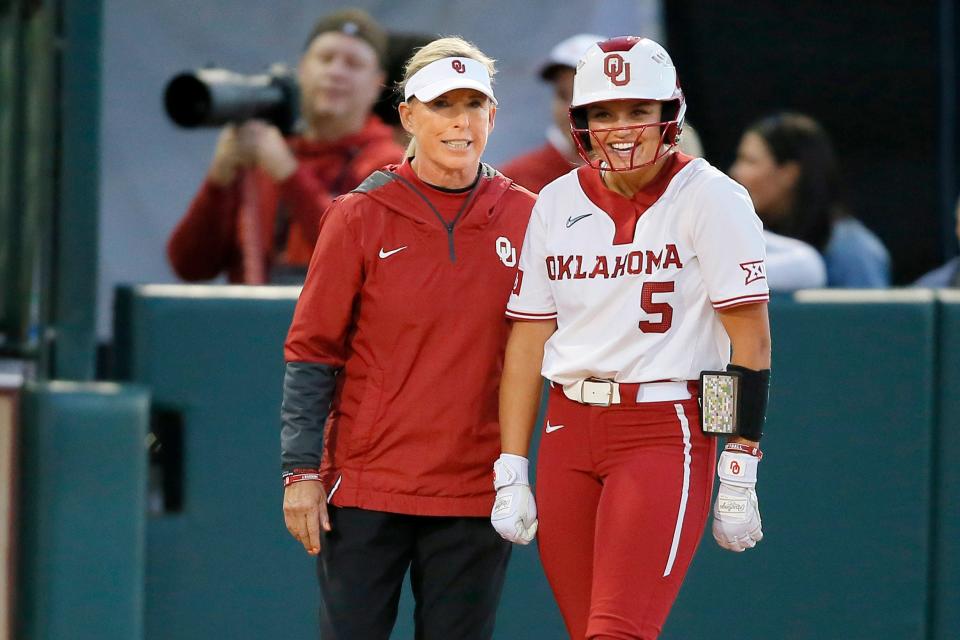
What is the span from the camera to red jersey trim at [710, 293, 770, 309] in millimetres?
3617

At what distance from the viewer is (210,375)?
475 centimetres

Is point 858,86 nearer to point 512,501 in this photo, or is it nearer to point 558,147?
point 558,147

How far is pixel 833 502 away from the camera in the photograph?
16.2ft

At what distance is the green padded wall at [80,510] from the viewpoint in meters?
3.91

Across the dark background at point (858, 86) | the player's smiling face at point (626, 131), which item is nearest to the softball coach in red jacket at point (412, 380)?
the player's smiling face at point (626, 131)

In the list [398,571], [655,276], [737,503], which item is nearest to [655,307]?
[655,276]

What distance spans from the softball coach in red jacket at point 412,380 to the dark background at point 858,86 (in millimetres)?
3788

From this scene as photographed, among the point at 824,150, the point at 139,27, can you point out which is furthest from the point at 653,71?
the point at 139,27

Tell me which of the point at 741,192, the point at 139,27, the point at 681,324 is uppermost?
the point at 139,27

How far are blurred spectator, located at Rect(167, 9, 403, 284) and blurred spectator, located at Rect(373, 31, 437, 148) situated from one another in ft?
1.76

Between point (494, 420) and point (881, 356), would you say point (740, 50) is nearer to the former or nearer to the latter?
point (881, 356)

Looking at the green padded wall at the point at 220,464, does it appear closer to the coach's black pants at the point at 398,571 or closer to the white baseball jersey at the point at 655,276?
the coach's black pants at the point at 398,571

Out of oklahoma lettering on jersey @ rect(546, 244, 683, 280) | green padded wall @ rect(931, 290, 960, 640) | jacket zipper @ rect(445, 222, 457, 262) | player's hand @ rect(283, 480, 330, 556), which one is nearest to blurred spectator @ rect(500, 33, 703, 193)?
green padded wall @ rect(931, 290, 960, 640)

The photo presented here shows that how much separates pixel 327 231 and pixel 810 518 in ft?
6.64
